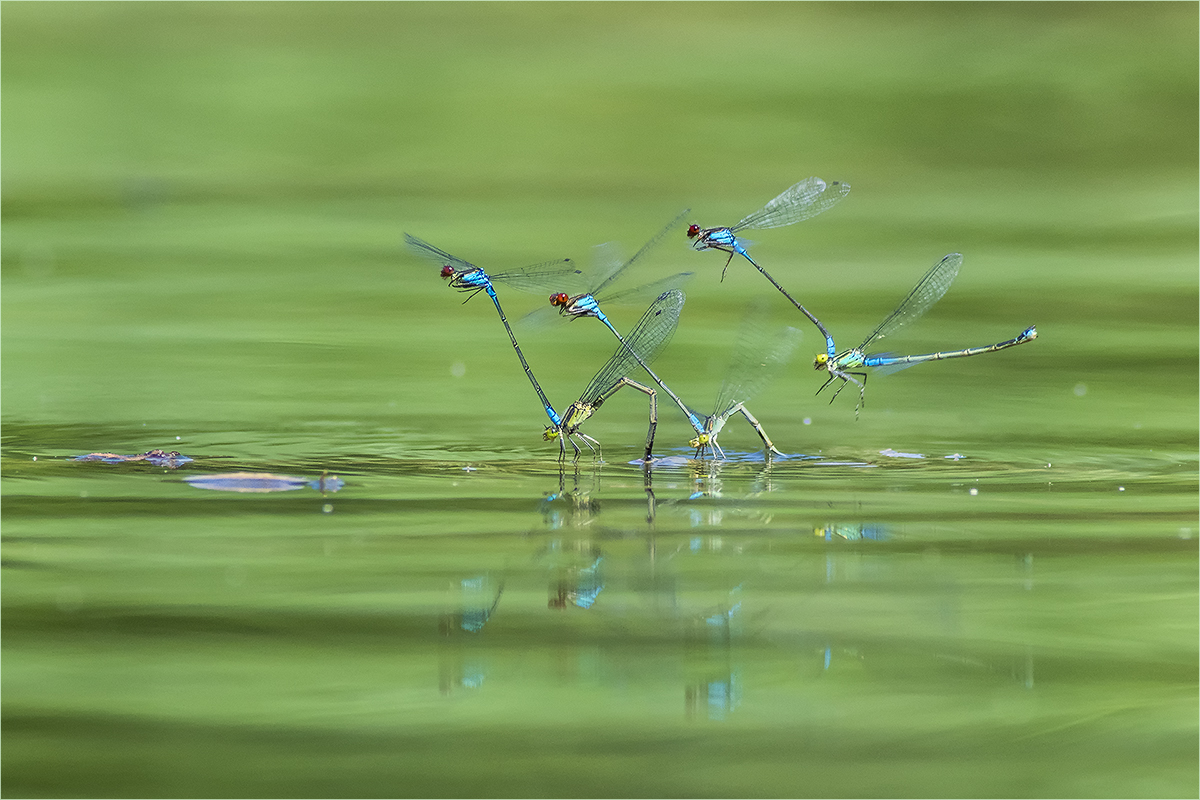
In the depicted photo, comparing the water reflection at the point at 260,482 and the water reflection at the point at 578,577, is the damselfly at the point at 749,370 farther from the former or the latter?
the water reflection at the point at 578,577

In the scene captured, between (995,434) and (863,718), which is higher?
(995,434)

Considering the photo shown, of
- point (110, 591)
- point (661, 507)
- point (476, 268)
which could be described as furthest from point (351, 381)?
point (110, 591)

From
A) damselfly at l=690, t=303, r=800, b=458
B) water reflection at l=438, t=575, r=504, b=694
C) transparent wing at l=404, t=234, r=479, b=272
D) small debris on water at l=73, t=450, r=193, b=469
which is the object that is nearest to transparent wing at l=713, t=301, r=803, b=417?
damselfly at l=690, t=303, r=800, b=458

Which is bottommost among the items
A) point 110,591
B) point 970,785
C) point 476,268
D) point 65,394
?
point 970,785

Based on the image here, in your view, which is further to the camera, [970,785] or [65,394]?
[65,394]

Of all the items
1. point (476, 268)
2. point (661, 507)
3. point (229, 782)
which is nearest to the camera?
point (229, 782)

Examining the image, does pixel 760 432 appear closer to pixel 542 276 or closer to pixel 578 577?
pixel 542 276

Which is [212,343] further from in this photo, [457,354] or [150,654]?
[150,654]
